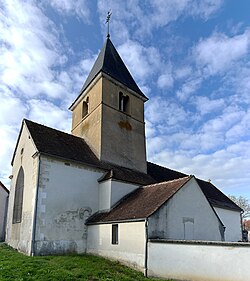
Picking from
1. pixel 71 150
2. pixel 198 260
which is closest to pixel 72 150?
pixel 71 150

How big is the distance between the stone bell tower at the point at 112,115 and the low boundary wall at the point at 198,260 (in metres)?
8.73

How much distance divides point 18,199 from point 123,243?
875cm

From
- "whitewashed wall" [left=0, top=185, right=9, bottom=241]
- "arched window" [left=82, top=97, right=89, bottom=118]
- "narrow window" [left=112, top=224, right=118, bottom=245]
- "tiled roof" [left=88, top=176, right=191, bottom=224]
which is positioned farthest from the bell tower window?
"whitewashed wall" [left=0, top=185, right=9, bottom=241]

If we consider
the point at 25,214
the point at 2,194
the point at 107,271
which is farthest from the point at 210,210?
the point at 2,194

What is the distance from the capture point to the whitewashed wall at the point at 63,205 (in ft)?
47.2

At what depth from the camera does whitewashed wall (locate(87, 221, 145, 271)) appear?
39.5 ft

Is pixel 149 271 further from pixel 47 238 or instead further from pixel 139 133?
pixel 139 133

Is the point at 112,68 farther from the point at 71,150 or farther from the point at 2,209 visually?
the point at 2,209

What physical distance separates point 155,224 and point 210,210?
4.79m

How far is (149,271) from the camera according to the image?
1127cm

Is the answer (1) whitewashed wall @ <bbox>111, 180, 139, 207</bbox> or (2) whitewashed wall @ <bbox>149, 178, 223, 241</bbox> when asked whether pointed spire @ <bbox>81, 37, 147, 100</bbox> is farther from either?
(2) whitewashed wall @ <bbox>149, 178, 223, 241</bbox>

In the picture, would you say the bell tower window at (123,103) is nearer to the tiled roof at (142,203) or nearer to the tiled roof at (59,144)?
the tiled roof at (59,144)

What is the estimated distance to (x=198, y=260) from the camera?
1012 centimetres

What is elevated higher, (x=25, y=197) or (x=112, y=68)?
(x=112, y=68)
